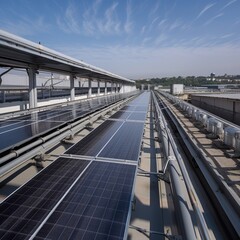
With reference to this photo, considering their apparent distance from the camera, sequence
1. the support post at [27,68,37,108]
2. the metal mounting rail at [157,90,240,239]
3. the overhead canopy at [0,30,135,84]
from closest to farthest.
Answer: the metal mounting rail at [157,90,240,239] → the overhead canopy at [0,30,135,84] → the support post at [27,68,37,108]

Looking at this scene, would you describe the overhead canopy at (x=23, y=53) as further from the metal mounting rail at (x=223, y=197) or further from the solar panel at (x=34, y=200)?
the metal mounting rail at (x=223, y=197)

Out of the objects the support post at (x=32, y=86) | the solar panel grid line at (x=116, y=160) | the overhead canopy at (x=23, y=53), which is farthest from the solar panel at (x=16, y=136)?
the support post at (x=32, y=86)

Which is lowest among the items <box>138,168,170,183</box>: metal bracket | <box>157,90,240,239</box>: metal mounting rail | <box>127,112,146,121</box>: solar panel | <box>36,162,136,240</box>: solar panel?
<box>157,90,240,239</box>: metal mounting rail

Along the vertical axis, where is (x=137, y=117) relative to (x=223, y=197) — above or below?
above

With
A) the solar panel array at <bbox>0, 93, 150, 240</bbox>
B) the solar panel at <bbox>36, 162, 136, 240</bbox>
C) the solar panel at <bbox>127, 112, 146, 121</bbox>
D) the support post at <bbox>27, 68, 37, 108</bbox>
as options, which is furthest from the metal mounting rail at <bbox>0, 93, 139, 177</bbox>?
the support post at <bbox>27, 68, 37, 108</bbox>

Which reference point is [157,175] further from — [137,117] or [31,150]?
[137,117]

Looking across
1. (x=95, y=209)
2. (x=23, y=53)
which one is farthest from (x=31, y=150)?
(x=23, y=53)

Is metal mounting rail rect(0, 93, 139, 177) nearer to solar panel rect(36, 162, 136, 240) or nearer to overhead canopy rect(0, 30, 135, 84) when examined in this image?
solar panel rect(36, 162, 136, 240)
